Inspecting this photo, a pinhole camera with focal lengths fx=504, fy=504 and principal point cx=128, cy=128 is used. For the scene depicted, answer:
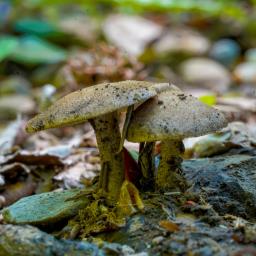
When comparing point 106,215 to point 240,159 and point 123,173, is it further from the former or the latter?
point 240,159

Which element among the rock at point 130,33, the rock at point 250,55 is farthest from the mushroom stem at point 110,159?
the rock at point 250,55

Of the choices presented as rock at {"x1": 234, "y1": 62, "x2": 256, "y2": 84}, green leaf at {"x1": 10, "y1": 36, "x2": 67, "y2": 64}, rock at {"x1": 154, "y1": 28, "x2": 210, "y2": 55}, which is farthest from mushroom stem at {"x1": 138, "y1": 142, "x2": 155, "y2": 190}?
rock at {"x1": 154, "y1": 28, "x2": 210, "y2": 55}

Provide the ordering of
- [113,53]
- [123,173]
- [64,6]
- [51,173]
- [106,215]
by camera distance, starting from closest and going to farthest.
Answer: [106,215] → [123,173] → [51,173] → [113,53] → [64,6]

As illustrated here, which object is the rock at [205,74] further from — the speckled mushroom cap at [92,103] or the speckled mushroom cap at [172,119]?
the speckled mushroom cap at [92,103]

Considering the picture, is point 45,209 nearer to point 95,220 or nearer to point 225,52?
point 95,220

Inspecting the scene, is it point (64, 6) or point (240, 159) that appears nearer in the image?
point (240, 159)

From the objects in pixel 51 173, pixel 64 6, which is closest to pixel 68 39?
pixel 64 6

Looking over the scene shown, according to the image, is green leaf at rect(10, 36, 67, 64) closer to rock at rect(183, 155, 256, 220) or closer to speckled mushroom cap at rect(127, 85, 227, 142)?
rock at rect(183, 155, 256, 220)
